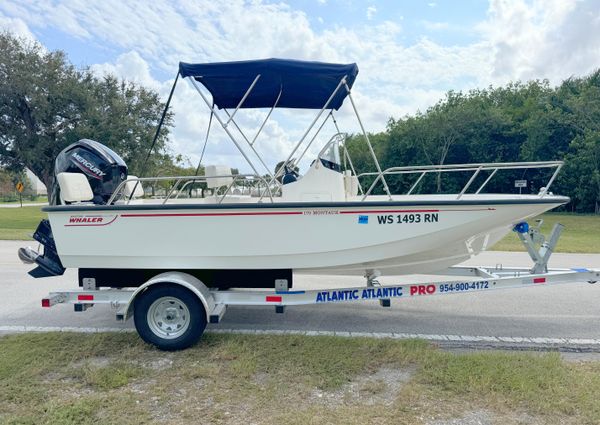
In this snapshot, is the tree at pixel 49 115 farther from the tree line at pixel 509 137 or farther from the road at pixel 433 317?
the road at pixel 433 317

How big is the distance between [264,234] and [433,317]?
8.11 feet

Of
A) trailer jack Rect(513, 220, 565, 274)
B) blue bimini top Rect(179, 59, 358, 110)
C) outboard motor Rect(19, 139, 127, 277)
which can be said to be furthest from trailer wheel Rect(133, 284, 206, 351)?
trailer jack Rect(513, 220, 565, 274)

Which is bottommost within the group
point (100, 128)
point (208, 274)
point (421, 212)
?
point (208, 274)

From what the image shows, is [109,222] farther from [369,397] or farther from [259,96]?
[369,397]

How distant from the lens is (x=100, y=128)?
69.6 feet

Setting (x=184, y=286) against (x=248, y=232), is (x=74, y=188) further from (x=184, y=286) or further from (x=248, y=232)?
(x=248, y=232)

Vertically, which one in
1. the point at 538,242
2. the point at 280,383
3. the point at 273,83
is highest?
the point at 273,83

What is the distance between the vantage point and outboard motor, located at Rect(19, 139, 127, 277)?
4.81 meters

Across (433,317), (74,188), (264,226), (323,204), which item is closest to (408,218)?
(323,204)

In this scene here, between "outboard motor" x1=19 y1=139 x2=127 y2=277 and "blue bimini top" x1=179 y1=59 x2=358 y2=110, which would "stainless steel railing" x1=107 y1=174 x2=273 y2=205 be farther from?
"blue bimini top" x1=179 y1=59 x2=358 y2=110

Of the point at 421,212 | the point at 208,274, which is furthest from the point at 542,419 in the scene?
the point at 208,274

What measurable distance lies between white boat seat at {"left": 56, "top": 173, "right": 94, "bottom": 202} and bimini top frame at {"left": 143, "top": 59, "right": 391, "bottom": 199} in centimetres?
96

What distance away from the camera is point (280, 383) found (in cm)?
357

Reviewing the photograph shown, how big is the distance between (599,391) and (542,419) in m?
0.68
